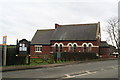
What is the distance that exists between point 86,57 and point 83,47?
11448 millimetres

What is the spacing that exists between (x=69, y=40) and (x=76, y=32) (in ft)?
10.9

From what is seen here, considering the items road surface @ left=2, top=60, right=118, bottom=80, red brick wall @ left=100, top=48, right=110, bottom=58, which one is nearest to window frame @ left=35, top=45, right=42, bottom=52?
red brick wall @ left=100, top=48, right=110, bottom=58

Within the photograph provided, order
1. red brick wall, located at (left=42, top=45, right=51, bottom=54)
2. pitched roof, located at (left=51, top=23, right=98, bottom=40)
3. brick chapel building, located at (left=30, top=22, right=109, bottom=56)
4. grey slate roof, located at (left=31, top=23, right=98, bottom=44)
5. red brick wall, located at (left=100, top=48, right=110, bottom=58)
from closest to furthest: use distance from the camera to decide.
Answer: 1. brick chapel building, located at (left=30, top=22, right=109, bottom=56)
2. pitched roof, located at (left=51, top=23, right=98, bottom=40)
3. grey slate roof, located at (left=31, top=23, right=98, bottom=44)
4. red brick wall, located at (left=100, top=48, right=110, bottom=58)
5. red brick wall, located at (left=42, top=45, right=51, bottom=54)

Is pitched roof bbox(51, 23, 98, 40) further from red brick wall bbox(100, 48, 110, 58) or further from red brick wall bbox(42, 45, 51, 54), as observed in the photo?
red brick wall bbox(100, 48, 110, 58)

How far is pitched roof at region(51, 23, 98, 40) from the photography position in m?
45.1

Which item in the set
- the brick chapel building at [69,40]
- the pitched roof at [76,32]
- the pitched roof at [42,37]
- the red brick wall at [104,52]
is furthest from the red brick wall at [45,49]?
the red brick wall at [104,52]

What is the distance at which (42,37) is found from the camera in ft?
169

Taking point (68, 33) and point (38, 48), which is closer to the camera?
point (68, 33)

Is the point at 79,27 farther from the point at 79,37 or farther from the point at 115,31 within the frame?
the point at 115,31

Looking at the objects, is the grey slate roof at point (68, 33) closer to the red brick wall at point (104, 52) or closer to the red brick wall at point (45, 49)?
the red brick wall at point (45, 49)

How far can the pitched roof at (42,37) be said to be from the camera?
49838mm

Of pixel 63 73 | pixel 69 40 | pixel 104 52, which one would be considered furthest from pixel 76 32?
pixel 63 73

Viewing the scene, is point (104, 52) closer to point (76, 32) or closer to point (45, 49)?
point (76, 32)

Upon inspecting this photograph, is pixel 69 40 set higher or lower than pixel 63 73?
higher
